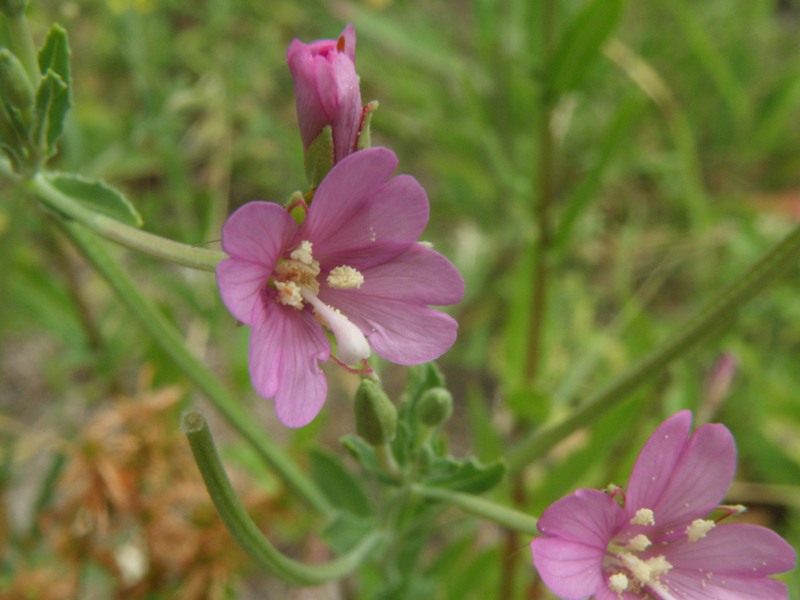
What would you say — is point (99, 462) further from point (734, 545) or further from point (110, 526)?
point (734, 545)

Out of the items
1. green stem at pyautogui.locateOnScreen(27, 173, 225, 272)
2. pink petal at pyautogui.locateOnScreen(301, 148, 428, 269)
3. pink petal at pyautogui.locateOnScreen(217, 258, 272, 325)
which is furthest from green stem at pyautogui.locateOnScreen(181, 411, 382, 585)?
pink petal at pyautogui.locateOnScreen(301, 148, 428, 269)

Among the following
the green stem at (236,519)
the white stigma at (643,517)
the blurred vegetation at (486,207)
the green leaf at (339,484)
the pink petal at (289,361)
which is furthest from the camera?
the blurred vegetation at (486,207)

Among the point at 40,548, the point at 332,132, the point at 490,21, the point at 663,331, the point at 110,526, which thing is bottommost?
the point at 40,548

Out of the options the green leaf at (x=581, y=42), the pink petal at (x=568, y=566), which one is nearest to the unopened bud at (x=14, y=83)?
the pink petal at (x=568, y=566)

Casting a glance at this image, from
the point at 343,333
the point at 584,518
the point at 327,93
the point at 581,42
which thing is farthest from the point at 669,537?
the point at 581,42

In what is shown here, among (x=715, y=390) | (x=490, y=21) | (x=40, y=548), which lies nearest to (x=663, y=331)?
(x=715, y=390)

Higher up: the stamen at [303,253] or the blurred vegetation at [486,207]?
the stamen at [303,253]

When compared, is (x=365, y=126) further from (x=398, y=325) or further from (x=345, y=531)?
(x=345, y=531)

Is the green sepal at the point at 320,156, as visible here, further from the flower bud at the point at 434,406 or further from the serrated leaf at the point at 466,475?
the serrated leaf at the point at 466,475
